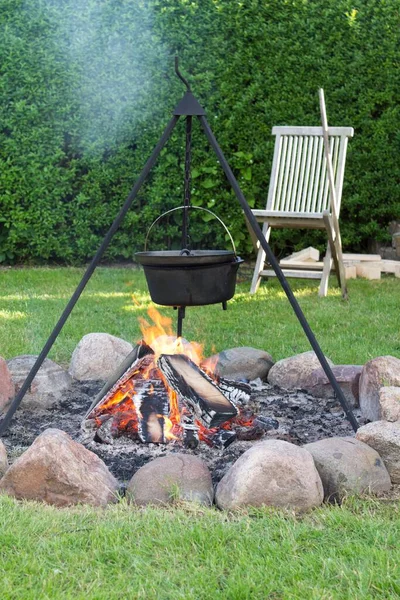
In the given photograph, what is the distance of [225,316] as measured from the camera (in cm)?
549

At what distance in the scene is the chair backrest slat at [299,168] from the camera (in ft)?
22.0

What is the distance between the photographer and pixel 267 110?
7.18m

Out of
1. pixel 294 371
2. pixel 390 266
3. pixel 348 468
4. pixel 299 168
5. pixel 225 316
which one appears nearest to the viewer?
pixel 348 468

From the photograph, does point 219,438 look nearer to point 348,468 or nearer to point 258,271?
point 348,468

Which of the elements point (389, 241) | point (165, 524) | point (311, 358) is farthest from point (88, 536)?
point (389, 241)

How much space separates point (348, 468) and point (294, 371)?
1.18 metres

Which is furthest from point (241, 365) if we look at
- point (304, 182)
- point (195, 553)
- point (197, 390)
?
point (304, 182)

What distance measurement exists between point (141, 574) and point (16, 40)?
18.8 feet

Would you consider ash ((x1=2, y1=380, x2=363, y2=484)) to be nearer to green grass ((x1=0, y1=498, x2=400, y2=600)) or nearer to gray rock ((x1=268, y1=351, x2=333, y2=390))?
gray rock ((x1=268, y1=351, x2=333, y2=390))

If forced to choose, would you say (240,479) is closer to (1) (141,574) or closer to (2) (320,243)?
(1) (141,574)

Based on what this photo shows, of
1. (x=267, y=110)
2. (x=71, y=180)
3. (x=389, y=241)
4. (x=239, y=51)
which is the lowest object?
(x=389, y=241)

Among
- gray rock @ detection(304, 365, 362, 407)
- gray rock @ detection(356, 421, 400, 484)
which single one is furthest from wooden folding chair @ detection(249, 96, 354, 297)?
gray rock @ detection(356, 421, 400, 484)

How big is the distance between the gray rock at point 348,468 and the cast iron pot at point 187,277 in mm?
747

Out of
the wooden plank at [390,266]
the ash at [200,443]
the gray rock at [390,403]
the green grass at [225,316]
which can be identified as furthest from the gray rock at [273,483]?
the wooden plank at [390,266]
